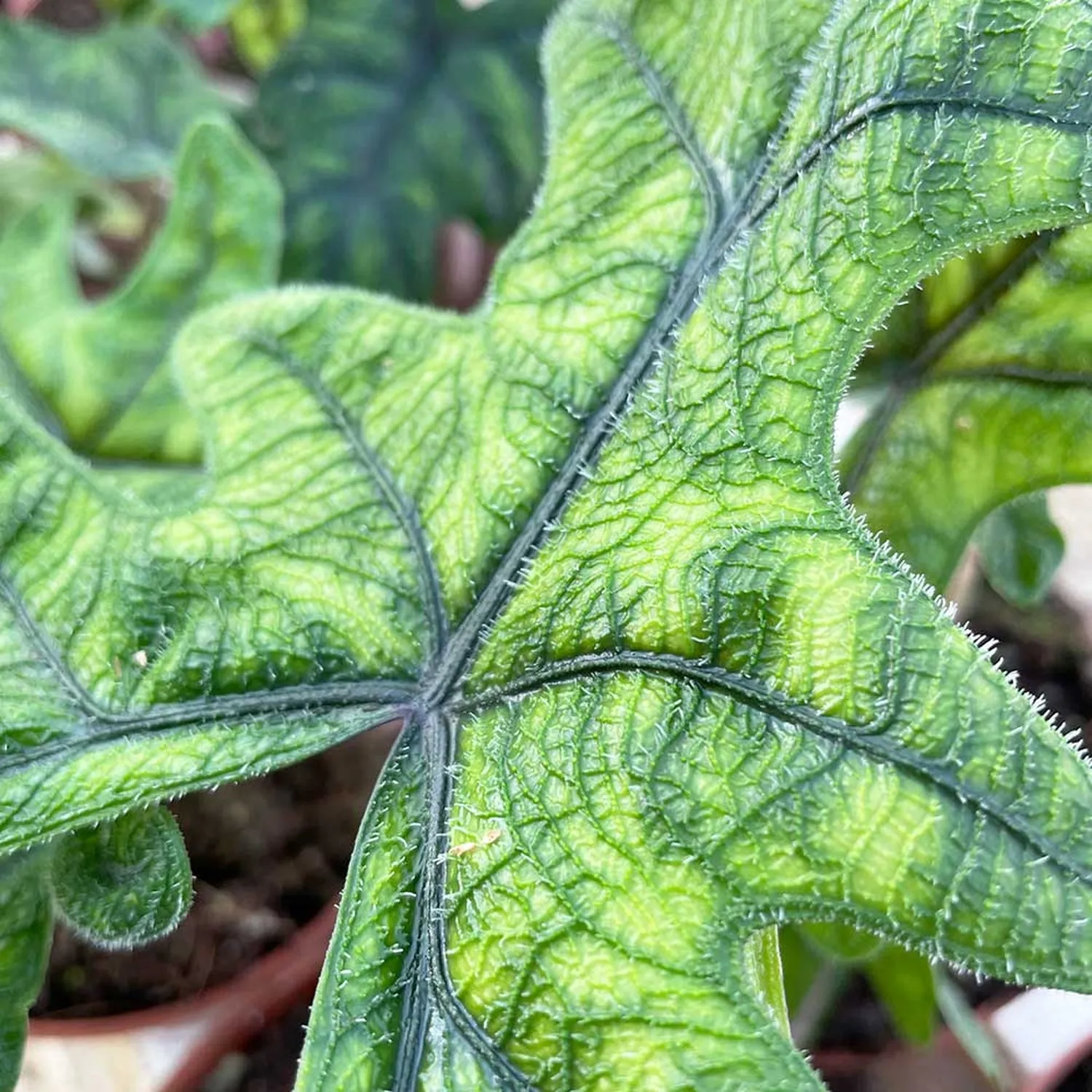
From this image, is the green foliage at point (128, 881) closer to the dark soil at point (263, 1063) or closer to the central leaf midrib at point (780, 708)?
the central leaf midrib at point (780, 708)

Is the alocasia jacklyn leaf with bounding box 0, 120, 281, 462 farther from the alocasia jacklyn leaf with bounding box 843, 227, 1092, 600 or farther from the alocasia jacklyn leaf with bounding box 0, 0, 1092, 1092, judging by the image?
the alocasia jacklyn leaf with bounding box 843, 227, 1092, 600

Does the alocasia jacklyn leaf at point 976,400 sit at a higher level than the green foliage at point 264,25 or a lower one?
lower

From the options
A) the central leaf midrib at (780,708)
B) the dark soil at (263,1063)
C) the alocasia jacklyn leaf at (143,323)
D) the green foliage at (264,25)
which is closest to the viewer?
the central leaf midrib at (780,708)

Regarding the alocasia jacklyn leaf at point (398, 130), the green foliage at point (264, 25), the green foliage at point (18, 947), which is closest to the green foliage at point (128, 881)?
the green foliage at point (18, 947)

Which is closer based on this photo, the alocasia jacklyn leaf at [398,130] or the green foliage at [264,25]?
the alocasia jacklyn leaf at [398,130]

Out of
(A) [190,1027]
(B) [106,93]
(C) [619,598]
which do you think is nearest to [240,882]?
(A) [190,1027]

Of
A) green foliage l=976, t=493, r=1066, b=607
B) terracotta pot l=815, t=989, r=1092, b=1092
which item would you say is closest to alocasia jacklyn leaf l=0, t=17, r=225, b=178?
green foliage l=976, t=493, r=1066, b=607
